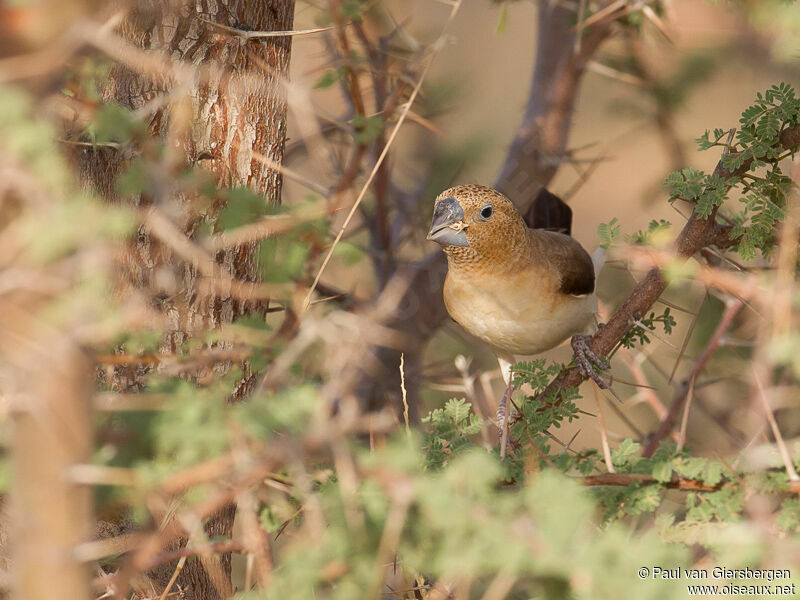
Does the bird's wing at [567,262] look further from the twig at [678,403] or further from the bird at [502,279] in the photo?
the twig at [678,403]

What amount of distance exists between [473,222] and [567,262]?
1.79 ft

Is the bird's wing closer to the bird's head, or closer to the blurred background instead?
the bird's head

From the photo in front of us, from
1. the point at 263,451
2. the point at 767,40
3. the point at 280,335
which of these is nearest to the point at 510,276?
the point at 280,335

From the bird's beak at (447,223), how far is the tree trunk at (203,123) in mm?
844

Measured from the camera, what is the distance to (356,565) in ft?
4.87

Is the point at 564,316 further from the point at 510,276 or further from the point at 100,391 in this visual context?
the point at 100,391

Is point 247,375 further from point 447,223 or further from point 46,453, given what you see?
point 46,453

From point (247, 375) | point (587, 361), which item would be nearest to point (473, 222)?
point (587, 361)

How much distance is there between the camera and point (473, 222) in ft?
11.0

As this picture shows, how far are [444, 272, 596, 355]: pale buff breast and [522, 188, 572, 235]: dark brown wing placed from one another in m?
0.93

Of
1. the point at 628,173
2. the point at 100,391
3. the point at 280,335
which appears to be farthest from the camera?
the point at 628,173

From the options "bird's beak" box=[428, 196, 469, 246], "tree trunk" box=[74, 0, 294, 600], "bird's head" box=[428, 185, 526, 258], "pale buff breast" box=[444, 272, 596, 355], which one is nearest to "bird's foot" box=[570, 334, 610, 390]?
"pale buff breast" box=[444, 272, 596, 355]

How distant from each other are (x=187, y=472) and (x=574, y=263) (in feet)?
8.27

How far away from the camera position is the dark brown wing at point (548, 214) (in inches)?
169
